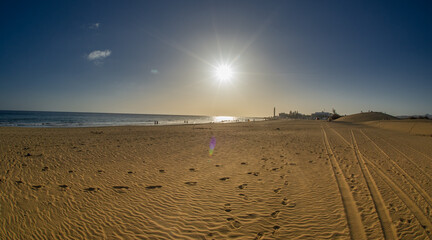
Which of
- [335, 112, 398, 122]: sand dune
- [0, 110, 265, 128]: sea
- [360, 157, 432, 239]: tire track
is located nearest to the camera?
[360, 157, 432, 239]: tire track

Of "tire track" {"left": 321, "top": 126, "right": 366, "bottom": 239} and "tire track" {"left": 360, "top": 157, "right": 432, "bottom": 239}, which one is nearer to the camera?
"tire track" {"left": 321, "top": 126, "right": 366, "bottom": 239}

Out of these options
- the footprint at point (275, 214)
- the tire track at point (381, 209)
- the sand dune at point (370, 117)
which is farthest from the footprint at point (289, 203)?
the sand dune at point (370, 117)

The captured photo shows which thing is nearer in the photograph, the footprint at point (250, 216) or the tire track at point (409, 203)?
the tire track at point (409, 203)

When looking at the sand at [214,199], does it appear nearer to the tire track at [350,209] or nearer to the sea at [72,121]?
the tire track at [350,209]


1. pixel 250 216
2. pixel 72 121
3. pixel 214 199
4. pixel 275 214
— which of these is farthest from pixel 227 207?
pixel 72 121

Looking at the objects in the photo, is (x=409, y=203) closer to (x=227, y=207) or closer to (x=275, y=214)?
(x=275, y=214)

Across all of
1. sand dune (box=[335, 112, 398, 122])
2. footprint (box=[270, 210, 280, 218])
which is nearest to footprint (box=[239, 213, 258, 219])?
footprint (box=[270, 210, 280, 218])

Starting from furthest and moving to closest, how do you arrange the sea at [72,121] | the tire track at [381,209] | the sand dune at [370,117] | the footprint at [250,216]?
the sand dune at [370,117] → the sea at [72,121] → the footprint at [250,216] → the tire track at [381,209]

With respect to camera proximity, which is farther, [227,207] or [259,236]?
[227,207]

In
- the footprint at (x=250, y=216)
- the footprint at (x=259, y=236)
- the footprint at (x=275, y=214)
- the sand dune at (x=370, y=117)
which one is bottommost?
the footprint at (x=259, y=236)

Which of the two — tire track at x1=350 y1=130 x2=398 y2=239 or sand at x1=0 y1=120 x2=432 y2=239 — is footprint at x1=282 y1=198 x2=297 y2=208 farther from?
tire track at x1=350 y1=130 x2=398 y2=239

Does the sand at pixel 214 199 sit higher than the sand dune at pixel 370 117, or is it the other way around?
the sand dune at pixel 370 117

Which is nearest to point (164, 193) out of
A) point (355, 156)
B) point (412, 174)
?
point (412, 174)

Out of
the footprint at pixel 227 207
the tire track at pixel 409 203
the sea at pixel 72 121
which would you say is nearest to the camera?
the tire track at pixel 409 203
